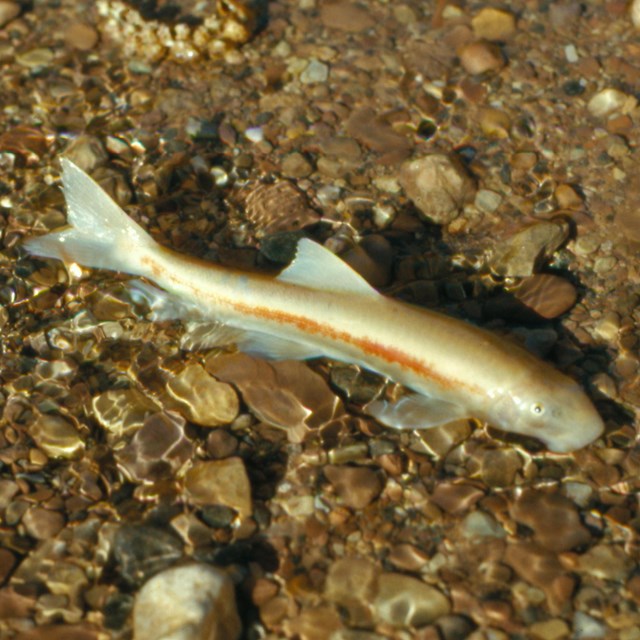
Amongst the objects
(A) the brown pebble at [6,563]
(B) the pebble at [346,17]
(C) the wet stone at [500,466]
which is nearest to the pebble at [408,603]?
(C) the wet stone at [500,466]

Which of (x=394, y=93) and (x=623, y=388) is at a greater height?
(x=394, y=93)

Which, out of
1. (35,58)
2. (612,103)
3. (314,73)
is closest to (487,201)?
(612,103)

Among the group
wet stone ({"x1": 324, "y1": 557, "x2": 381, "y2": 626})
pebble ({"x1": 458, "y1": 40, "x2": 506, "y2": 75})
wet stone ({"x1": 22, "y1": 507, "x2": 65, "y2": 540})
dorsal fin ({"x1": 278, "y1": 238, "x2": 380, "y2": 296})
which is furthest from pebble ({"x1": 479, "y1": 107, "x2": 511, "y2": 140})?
wet stone ({"x1": 22, "y1": 507, "x2": 65, "y2": 540})

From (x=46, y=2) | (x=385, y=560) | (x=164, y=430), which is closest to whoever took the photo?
(x=385, y=560)

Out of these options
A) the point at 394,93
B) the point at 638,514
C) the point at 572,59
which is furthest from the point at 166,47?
the point at 638,514

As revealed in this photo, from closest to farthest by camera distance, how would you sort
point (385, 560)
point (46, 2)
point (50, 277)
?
point (385, 560) → point (50, 277) → point (46, 2)

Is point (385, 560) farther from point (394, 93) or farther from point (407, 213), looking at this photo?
point (394, 93)
